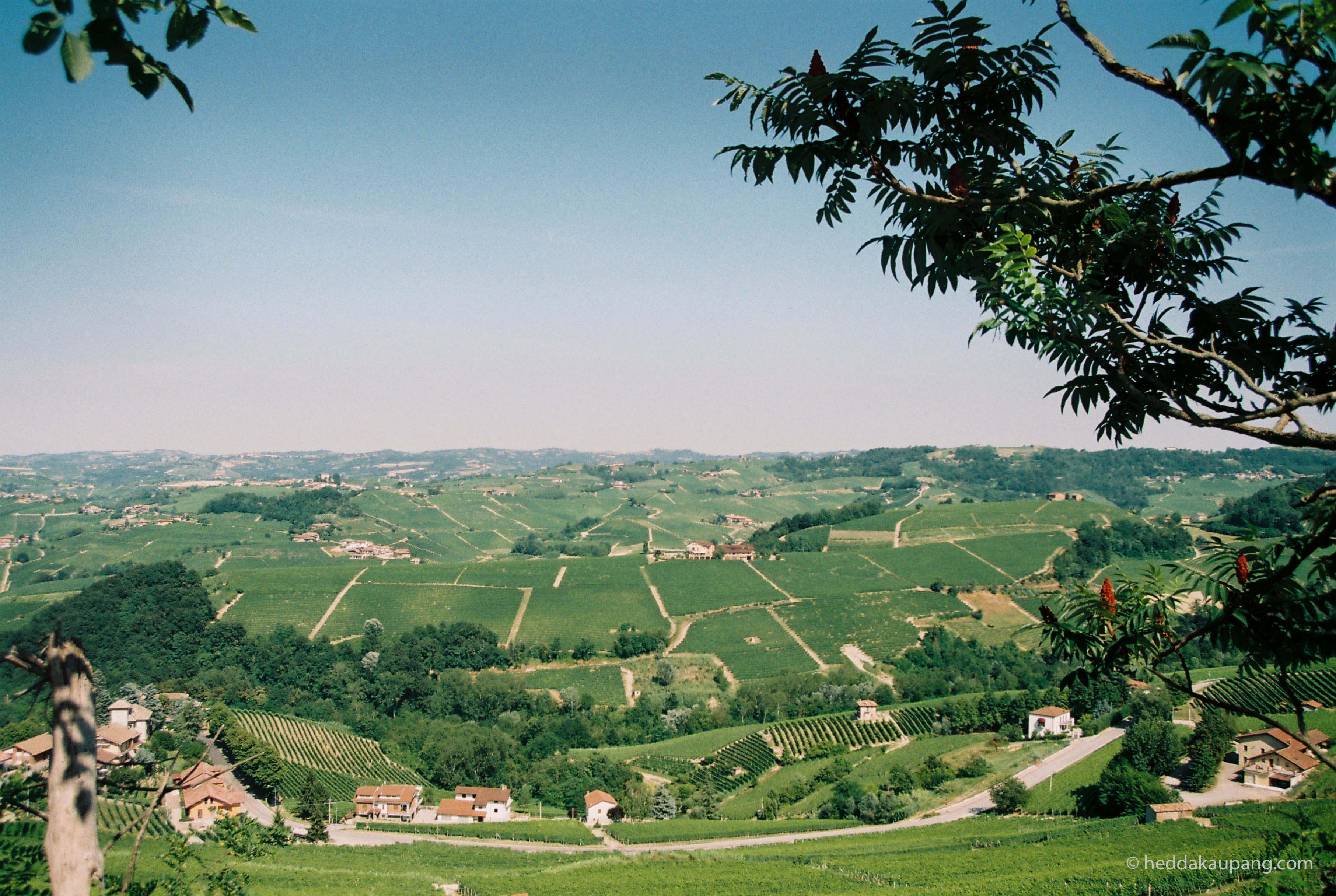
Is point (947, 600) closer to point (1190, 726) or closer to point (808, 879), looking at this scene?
point (1190, 726)

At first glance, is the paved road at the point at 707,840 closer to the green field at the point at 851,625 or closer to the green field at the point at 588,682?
the green field at the point at 588,682

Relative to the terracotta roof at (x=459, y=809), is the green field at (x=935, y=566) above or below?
above

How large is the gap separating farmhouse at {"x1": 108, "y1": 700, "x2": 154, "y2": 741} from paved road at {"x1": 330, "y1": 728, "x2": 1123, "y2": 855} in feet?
63.8

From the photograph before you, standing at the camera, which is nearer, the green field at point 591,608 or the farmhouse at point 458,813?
the farmhouse at point 458,813

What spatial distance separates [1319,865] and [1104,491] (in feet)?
567

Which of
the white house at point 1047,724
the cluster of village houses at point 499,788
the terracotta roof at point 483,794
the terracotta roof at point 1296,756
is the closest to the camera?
the cluster of village houses at point 499,788

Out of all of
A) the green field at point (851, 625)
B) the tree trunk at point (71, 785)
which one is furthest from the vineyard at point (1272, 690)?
the tree trunk at point (71, 785)

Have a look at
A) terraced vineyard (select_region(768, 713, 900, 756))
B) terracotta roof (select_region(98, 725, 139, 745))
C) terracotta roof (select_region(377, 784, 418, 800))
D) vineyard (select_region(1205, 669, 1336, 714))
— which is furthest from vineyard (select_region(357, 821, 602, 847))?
vineyard (select_region(1205, 669, 1336, 714))

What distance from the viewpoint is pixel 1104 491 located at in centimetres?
15262

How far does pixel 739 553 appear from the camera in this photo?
97688 millimetres

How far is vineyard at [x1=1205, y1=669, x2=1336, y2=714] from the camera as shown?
4272 cm

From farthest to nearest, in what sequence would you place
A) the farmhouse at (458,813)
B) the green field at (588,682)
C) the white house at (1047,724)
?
the green field at (588,682) < the white house at (1047,724) < the farmhouse at (458,813)

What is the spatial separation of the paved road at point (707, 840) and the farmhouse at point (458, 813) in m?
2.66

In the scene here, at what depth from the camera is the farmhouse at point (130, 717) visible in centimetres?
4859
